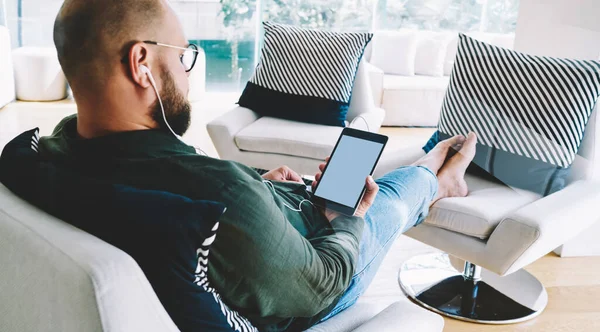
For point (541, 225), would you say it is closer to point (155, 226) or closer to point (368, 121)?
point (155, 226)

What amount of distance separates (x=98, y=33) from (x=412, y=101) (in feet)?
13.5

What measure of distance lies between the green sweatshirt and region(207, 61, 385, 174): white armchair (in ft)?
5.31

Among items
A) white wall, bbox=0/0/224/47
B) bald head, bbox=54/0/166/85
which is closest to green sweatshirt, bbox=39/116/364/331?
bald head, bbox=54/0/166/85

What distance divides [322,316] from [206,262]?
0.43 metres

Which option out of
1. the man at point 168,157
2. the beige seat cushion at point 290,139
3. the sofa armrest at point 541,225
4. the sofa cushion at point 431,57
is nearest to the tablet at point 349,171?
the man at point 168,157

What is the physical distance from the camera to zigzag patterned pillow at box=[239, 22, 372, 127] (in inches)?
120

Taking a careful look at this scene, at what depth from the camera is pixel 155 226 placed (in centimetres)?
87

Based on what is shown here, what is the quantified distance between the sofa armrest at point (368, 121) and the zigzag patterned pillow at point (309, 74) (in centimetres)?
9

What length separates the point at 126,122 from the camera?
1148 mm

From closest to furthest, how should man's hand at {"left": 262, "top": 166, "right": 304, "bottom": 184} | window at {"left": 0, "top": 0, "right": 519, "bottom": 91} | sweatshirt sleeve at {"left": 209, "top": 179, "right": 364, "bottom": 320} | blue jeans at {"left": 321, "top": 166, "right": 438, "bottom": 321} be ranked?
1. sweatshirt sleeve at {"left": 209, "top": 179, "right": 364, "bottom": 320}
2. blue jeans at {"left": 321, "top": 166, "right": 438, "bottom": 321}
3. man's hand at {"left": 262, "top": 166, "right": 304, "bottom": 184}
4. window at {"left": 0, "top": 0, "right": 519, "bottom": 91}

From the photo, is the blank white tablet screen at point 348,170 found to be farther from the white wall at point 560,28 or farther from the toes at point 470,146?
the white wall at point 560,28

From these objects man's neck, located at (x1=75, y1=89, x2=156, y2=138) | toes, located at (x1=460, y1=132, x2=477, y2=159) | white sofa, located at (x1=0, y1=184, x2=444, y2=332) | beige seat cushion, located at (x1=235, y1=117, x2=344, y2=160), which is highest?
man's neck, located at (x1=75, y1=89, x2=156, y2=138)

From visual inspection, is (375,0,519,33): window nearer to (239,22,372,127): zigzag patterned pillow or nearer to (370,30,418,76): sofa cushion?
(370,30,418,76): sofa cushion

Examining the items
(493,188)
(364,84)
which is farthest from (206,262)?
(364,84)
